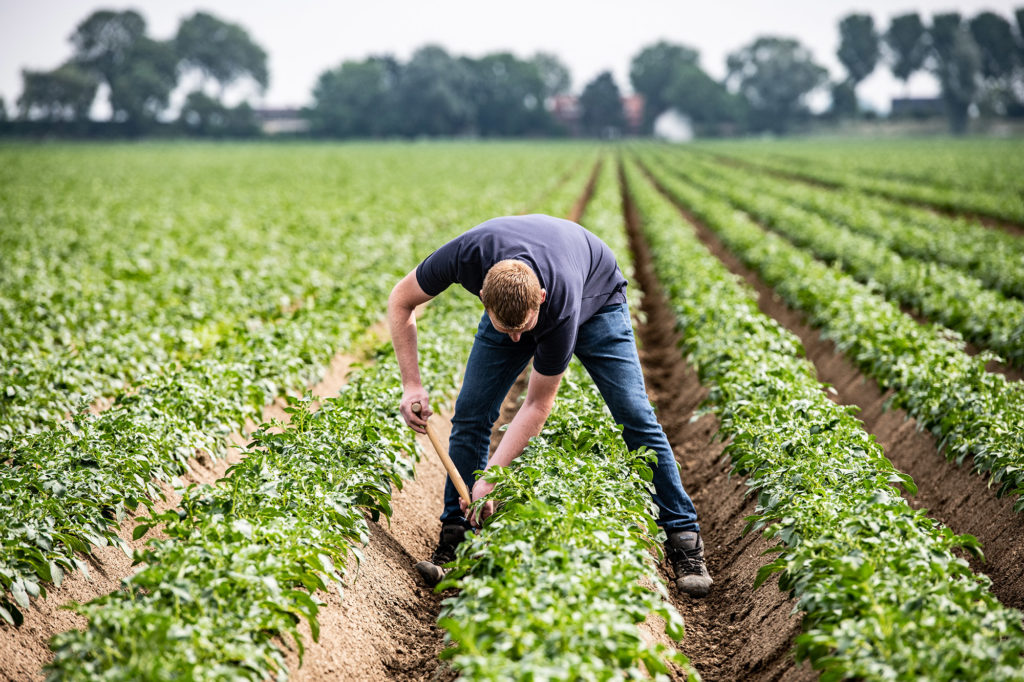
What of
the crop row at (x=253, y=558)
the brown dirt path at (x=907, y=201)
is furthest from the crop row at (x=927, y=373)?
the brown dirt path at (x=907, y=201)

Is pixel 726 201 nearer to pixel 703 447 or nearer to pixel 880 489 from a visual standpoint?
pixel 703 447

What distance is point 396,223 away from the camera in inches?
730

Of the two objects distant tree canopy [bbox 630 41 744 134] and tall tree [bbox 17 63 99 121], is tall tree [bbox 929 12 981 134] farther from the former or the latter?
tall tree [bbox 17 63 99 121]

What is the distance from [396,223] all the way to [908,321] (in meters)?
12.9

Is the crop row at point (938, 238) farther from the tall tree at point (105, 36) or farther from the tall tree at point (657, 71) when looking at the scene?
the tall tree at point (105, 36)

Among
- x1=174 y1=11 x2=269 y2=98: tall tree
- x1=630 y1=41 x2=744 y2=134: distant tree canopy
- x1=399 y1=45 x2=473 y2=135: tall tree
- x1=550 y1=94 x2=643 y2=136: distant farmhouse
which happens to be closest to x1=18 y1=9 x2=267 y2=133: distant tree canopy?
x1=174 y1=11 x2=269 y2=98: tall tree

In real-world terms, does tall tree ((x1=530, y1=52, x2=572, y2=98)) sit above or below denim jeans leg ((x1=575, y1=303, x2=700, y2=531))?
above

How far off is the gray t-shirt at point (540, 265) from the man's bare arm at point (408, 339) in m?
0.10

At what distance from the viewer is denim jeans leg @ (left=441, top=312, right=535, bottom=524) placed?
4.17 metres

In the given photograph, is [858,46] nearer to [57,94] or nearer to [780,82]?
[780,82]

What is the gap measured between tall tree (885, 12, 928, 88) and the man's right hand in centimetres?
13289

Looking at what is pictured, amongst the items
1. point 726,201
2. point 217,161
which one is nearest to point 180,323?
point 726,201

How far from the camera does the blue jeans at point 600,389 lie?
166 inches

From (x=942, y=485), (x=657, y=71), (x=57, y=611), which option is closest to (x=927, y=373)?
(x=942, y=485)
